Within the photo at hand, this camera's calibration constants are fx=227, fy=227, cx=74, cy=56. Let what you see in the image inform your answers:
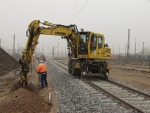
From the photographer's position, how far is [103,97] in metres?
9.96

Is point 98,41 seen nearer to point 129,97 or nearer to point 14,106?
point 129,97

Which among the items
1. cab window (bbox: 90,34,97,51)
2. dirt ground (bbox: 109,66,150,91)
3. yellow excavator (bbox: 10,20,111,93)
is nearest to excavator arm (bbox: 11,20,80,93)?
yellow excavator (bbox: 10,20,111,93)

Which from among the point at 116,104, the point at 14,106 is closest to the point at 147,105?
the point at 116,104

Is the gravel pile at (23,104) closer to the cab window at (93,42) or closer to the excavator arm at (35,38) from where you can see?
the excavator arm at (35,38)

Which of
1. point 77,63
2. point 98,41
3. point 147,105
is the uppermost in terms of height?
point 98,41

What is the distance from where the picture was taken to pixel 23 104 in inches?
307

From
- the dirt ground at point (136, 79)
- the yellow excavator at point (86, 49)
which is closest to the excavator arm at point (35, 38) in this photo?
the yellow excavator at point (86, 49)

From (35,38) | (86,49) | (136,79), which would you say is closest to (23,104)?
(35,38)

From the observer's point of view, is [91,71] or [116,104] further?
[91,71]

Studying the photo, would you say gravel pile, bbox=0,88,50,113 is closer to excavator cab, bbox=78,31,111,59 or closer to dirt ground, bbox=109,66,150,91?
dirt ground, bbox=109,66,150,91

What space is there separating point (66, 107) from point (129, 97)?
3.39 meters

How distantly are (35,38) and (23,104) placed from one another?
563 centimetres

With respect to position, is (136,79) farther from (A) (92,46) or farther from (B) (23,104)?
(B) (23,104)

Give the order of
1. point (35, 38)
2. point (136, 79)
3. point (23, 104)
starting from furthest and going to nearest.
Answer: point (136, 79) < point (35, 38) < point (23, 104)
